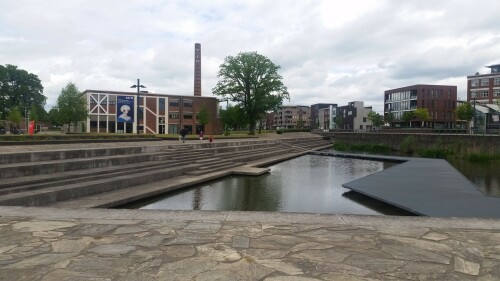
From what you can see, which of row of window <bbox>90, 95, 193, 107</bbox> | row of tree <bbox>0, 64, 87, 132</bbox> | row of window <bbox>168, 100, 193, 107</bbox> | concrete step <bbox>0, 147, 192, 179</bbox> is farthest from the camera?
row of tree <bbox>0, 64, 87, 132</bbox>

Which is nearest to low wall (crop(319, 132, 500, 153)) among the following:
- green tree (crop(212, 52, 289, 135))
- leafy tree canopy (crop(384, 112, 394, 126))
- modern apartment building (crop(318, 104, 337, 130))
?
green tree (crop(212, 52, 289, 135))

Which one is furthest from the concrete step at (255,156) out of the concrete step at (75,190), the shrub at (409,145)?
the shrub at (409,145)

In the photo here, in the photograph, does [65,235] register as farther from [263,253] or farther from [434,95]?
[434,95]

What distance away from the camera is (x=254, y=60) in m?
57.4

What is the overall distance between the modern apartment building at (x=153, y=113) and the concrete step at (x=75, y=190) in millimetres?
50064

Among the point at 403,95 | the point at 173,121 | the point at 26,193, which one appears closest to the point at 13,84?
the point at 173,121

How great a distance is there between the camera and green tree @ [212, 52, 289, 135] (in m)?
57.4

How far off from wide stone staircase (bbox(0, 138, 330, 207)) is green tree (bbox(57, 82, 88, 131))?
3213 cm

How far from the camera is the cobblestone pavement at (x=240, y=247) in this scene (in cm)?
416

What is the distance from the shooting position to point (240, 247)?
513 centimetres

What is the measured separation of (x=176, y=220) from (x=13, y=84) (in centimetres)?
8585

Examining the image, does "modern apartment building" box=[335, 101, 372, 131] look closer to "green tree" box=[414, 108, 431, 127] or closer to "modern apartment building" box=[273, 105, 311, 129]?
"modern apartment building" box=[273, 105, 311, 129]

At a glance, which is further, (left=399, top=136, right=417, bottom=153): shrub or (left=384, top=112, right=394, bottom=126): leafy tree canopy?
(left=384, top=112, right=394, bottom=126): leafy tree canopy

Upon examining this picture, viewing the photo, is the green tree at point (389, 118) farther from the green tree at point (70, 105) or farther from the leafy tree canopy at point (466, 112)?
the green tree at point (70, 105)
